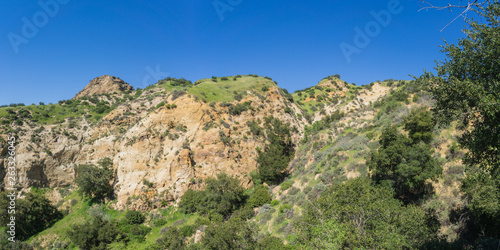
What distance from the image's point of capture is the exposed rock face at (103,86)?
70125mm

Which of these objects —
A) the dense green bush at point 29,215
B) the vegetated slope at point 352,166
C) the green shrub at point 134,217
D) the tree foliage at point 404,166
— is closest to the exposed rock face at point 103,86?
the dense green bush at point 29,215

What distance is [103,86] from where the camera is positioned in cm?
7088

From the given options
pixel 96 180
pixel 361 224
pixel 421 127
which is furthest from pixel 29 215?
pixel 421 127

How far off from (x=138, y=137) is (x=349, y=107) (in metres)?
51.4

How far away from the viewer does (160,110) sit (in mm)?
41375

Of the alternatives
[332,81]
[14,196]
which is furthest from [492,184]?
[332,81]

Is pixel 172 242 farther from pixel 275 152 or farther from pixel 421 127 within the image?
pixel 421 127

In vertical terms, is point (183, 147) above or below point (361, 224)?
above

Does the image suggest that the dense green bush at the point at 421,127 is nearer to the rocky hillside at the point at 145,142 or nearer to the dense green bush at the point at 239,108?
the rocky hillside at the point at 145,142

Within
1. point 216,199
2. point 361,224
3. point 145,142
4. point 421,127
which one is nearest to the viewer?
point 361,224

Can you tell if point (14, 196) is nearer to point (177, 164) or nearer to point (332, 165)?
point (177, 164)

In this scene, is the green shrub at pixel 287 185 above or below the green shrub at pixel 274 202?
above

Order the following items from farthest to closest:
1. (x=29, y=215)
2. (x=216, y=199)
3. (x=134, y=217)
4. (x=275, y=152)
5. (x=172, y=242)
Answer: (x=275, y=152)
(x=29, y=215)
(x=134, y=217)
(x=216, y=199)
(x=172, y=242)

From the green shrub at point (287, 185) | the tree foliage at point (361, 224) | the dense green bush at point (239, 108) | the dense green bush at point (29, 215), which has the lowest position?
the tree foliage at point (361, 224)
